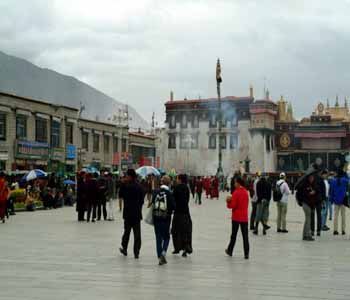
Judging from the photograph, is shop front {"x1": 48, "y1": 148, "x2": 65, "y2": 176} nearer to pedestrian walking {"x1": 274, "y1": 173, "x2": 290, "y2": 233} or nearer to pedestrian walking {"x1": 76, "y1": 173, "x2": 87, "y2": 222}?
pedestrian walking {"x1": 76, "y1": 173, "x2": 87, "y2": 222}

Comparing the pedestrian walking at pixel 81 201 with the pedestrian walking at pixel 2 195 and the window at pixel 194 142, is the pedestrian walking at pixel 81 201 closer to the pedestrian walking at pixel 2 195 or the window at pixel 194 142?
the pedestrian walking at pixel 2 195

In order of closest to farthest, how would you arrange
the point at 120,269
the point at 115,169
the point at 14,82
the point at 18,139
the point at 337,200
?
1. the point at 120,269
2. the point at 337,200
3. the point at 18,139
4. the point at 115,169
5. the point at 14,82

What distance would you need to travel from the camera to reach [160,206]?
1176 cm

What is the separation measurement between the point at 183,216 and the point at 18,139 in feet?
99.2

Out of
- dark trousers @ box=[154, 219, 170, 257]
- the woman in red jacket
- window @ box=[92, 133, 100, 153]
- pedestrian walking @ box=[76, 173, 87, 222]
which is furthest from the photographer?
window @ box=[92, 133, 100, 153]

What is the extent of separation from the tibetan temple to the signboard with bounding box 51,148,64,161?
Result: 4315 cm

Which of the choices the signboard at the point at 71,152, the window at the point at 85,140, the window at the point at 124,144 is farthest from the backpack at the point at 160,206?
the window at the point at 124,144

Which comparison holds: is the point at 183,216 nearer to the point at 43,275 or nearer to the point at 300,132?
the point at 43,275

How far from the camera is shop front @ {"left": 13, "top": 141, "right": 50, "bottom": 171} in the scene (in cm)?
4147

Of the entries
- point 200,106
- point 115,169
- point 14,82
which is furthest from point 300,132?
point 14,82

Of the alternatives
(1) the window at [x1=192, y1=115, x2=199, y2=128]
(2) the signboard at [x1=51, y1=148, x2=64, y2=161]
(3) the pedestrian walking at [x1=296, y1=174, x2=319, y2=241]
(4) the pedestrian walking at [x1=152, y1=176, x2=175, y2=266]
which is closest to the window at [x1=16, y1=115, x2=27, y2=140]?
(2) the signboard at [x1=51, y1=148, x2=64, y2=161]

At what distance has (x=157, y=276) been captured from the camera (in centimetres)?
997

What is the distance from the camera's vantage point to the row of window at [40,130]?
39969 mm

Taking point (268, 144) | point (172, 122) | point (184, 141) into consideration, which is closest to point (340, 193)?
point (268, 144)
